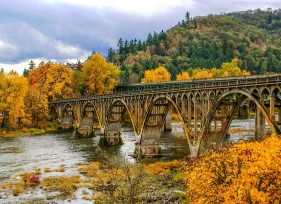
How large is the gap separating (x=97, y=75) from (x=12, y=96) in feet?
115

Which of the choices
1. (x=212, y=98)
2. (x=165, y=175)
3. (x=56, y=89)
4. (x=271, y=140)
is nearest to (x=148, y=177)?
(x=165, y=175)

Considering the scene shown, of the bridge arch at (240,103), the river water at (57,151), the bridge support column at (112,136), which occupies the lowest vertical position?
the river water at (57,151)

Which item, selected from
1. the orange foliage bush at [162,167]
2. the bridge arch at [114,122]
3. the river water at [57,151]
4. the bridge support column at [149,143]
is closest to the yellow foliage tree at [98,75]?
the river water at [57,151]

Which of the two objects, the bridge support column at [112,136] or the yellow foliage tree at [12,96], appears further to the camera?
the yellow foliage tree at [12,96]

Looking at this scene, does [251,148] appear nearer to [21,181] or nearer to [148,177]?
[148,177]

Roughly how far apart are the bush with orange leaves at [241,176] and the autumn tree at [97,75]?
346 feet

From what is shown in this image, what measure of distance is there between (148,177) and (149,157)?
14.8m

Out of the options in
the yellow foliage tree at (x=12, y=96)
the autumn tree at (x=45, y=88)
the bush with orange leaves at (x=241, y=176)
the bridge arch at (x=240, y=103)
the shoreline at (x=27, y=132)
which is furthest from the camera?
the autumn tree at (x=45, y=88)

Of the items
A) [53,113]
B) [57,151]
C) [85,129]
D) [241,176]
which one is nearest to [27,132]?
[85,129]

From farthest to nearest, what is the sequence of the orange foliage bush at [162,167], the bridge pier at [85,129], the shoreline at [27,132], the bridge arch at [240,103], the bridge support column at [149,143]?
1. the shoreline at [27,132]
2. the bridge pier at [85,129]
3. the bridge support column at [149,143]
4. the orange foliage bush at [162,167]
5. the bridge arch at [240,103]

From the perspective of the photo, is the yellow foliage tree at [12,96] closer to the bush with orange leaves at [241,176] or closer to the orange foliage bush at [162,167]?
the orange foliage bush at [162,167]

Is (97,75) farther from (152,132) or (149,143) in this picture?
(149,143)

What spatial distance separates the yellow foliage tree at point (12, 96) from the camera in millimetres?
105688

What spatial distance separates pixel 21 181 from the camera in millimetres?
49438
